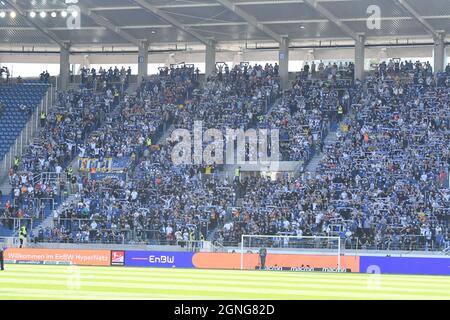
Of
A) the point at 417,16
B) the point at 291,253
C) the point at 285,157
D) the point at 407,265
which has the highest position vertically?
the point at 417,16

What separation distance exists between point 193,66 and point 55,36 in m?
9.18

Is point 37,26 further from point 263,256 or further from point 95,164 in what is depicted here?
point 263,256

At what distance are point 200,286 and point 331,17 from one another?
1179 inches

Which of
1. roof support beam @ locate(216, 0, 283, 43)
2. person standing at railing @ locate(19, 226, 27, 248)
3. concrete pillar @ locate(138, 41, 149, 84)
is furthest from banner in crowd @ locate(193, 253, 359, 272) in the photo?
concrete pillar @ locate(138, 41, 149, 84)

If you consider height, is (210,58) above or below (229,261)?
above

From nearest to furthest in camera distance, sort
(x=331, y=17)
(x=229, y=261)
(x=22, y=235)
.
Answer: (x=229, y=261) → (x=22, y=235) → (x=331, y=17)

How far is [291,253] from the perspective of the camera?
4397cm

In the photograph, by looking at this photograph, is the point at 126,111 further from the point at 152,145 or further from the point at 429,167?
the point at 429,167

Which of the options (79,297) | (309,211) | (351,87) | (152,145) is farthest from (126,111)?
(79,297)

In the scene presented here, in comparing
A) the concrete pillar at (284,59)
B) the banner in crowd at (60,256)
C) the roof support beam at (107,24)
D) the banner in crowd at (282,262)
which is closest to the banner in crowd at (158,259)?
the banner in crowd at (282,262)

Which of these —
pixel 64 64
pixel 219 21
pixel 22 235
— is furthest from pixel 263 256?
pixel 64 64

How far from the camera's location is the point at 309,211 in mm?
47531

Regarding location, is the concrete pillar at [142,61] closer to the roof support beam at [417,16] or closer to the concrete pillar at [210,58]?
the concrete pillar at [210,58]

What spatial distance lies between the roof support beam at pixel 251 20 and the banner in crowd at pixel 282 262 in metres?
16.4
